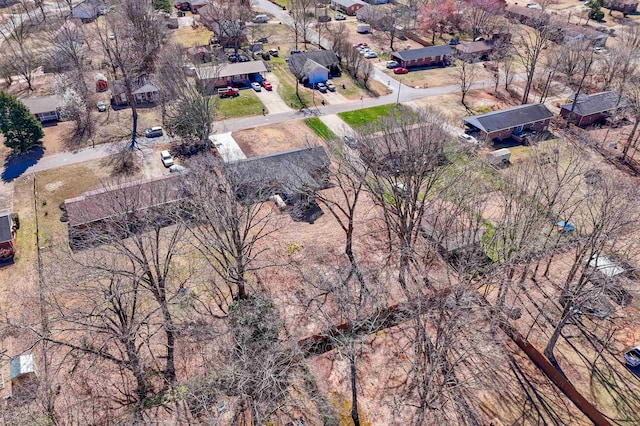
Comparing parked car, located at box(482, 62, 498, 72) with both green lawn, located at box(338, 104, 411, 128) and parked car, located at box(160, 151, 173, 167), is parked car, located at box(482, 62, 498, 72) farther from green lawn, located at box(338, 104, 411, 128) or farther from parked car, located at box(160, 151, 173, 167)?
parked car, located at box(160, 151, 173, 167)

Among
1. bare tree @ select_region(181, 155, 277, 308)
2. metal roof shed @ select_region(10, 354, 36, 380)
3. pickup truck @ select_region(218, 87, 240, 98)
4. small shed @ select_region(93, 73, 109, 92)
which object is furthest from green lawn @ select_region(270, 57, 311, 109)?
metal roof shed @ select_region(10, 354, 36, 380)

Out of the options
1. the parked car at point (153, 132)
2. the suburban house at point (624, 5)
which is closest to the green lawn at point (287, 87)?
the parked car at point (153, 132)

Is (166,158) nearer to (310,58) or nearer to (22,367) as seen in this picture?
(22,367)

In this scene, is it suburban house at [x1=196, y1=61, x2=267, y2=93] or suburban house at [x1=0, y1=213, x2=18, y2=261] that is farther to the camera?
suburban house at [x1=196, y1=61, x2=267, y2=93]

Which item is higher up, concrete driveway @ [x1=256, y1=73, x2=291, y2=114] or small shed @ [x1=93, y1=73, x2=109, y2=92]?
small shed @ [x1=93, y1=73, x2=109, y2=92]

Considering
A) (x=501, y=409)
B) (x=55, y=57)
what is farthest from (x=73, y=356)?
(x=55, y=57)

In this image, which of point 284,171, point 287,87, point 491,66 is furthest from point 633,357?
point 491,66

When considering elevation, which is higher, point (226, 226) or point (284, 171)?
point (226, 226)
